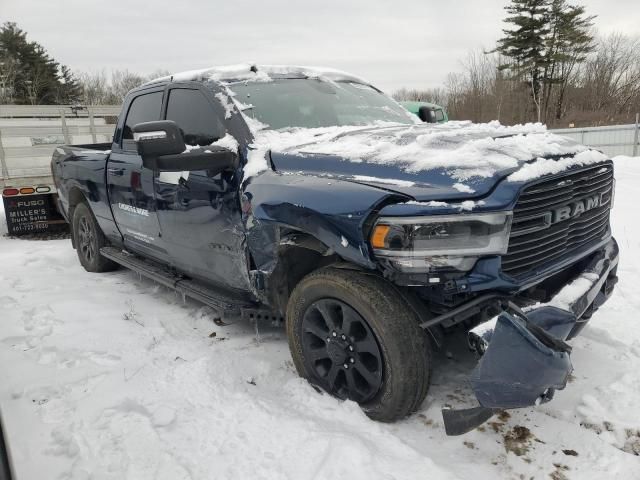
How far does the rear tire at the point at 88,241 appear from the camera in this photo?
212 inches

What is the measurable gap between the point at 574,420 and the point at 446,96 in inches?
1857

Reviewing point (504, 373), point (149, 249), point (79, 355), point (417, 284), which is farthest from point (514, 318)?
point (149, 249)

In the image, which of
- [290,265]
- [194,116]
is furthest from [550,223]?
[194,116]

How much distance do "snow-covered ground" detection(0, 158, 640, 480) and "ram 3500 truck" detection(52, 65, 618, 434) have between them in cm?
25

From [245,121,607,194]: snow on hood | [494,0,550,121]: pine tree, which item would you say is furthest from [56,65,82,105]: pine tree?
[245,121,607,194]: snow on hood

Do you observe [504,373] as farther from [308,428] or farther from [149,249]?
[149,249]

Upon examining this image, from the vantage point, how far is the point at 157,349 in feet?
11.3

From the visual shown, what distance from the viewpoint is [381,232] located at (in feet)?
7.15

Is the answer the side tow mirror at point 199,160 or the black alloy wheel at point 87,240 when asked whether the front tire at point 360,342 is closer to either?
the side tow mirror at point 199,160

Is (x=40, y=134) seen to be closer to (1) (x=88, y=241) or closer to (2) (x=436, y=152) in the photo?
(1) (x=88, y=241)

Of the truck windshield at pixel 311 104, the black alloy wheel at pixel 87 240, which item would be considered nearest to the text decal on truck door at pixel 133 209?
the black alloy wheel at pixel 87 240

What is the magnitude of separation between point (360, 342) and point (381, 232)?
618 mm

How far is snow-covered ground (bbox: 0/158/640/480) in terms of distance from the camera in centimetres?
220

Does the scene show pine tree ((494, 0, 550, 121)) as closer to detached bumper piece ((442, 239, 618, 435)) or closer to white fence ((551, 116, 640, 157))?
white fence ((551, 116, 640, 157))
